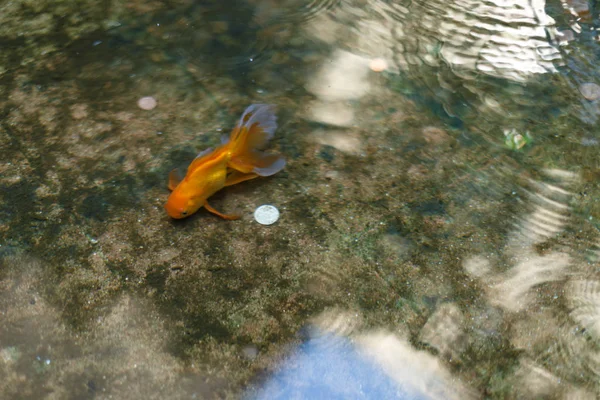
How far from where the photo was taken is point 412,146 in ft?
11.5

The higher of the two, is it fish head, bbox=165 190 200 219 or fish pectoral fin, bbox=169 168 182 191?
fish head, bbox=165 190 200 219

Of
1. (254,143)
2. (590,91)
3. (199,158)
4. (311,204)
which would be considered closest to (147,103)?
(199,158)

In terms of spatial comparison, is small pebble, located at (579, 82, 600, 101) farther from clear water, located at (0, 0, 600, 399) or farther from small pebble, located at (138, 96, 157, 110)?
small pebble, located at (138, 96, 157, 110)

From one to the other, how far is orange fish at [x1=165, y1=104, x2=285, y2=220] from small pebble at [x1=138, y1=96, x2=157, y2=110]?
0.71 metres

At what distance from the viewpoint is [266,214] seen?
9.98 feet

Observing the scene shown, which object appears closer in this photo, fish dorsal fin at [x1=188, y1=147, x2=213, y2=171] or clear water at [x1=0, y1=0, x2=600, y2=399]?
clear water at [x1=0, y1=0, x2=600, y2=399]

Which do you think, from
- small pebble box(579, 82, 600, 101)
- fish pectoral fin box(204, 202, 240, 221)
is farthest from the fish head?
small pebble box(579, 82, 600, 101)

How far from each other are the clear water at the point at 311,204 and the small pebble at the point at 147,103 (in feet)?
0.21

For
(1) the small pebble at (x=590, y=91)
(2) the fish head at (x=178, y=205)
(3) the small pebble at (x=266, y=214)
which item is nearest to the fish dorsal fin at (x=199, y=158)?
(2) the fish head at (x=178, y=205)

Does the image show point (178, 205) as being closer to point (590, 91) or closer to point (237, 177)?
point (237, 177)

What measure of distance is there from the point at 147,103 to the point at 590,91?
130 inches

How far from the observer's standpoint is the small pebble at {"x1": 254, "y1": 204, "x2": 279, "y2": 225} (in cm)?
300

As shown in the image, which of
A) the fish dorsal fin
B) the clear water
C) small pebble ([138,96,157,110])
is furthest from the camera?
small pebble ([138,96,157,110])

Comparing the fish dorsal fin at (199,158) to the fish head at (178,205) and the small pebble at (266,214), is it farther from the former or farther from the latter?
the small pebble at (266,214)
